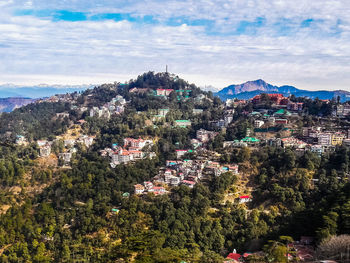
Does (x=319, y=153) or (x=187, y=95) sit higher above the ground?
(x=187, y=95)

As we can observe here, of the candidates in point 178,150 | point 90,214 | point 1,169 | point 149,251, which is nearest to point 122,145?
point 178,150

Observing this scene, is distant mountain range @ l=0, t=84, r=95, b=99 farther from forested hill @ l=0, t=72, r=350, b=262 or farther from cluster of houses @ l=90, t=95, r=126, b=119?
forested hill @ l=0, t=72, r=350, b=262

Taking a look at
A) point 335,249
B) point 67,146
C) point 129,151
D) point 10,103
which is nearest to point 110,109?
point 67,146

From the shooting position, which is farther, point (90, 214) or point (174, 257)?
point (90, 214)

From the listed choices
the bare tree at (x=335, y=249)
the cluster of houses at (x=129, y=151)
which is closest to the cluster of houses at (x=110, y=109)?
the cluster of houses at (x=129, y=151)

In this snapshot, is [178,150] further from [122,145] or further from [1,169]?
[1,169]

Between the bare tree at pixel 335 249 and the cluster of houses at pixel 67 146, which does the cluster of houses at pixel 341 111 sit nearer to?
the bare tree at pixel 335 249
